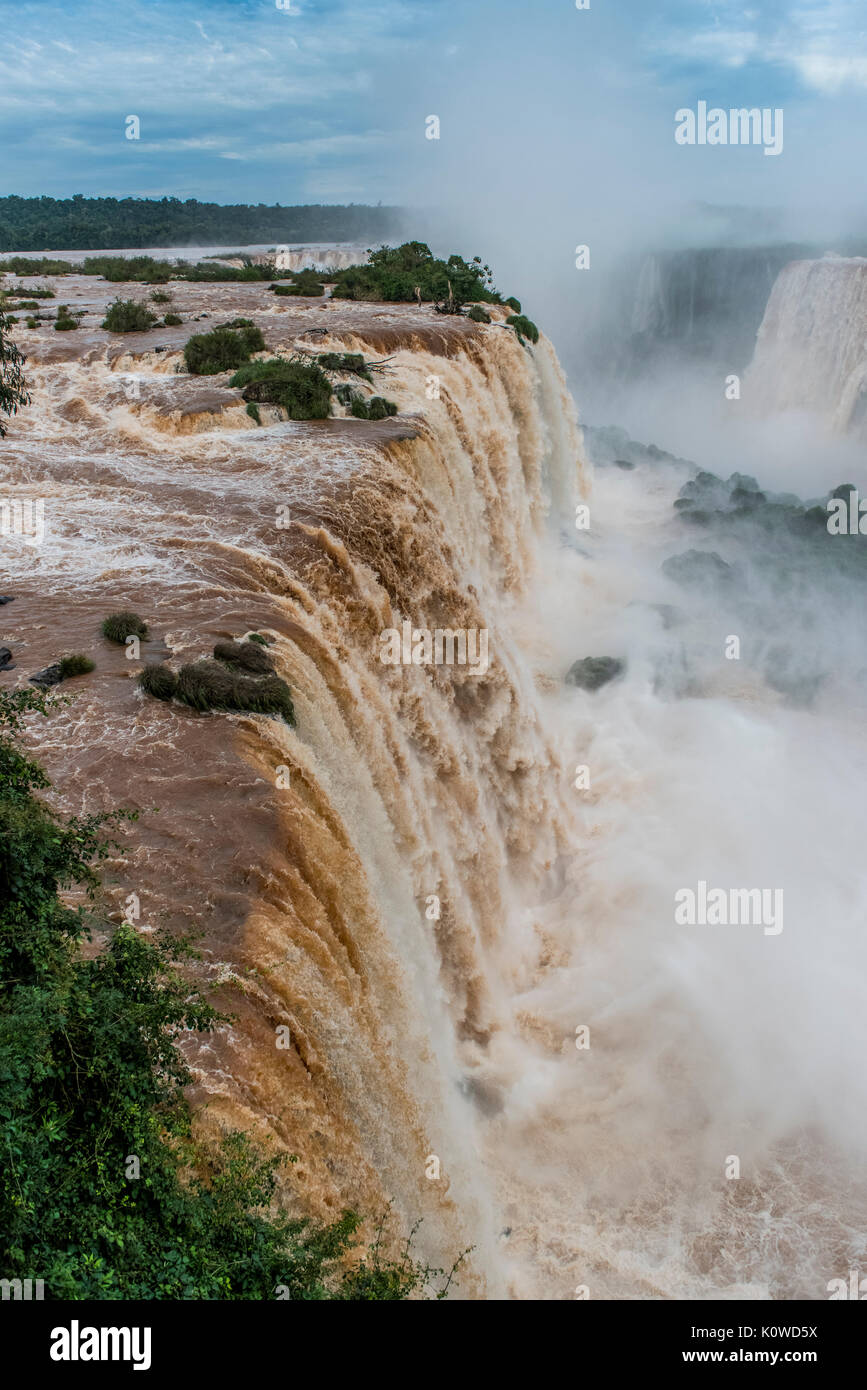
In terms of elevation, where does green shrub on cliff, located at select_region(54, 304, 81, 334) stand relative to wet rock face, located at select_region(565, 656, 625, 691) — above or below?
above

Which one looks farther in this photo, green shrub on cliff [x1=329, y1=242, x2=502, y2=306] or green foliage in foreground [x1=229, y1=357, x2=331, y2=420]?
green shrub on cliff [x1=329, y1=242, x2=502, y2=306]

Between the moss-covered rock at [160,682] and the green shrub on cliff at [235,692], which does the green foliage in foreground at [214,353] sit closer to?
the moss-covered rock at [160,682]

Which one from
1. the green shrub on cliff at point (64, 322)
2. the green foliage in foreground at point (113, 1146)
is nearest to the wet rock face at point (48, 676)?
the green foliage in foreground at point (113, 1146)

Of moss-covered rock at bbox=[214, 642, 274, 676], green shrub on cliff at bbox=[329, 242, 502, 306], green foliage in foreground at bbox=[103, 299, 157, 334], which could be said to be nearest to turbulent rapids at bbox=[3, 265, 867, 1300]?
moss-covered rock at bbox=[214, 642, 274, 676]

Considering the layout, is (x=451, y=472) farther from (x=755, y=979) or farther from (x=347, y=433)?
(x=755, y=979)

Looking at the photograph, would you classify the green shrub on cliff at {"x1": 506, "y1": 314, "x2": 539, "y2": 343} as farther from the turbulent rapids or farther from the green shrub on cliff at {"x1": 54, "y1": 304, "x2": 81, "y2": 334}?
the green shrub on cliff at {"x1": 54, "y1": 304, "x2": 81, "y2": 334}
